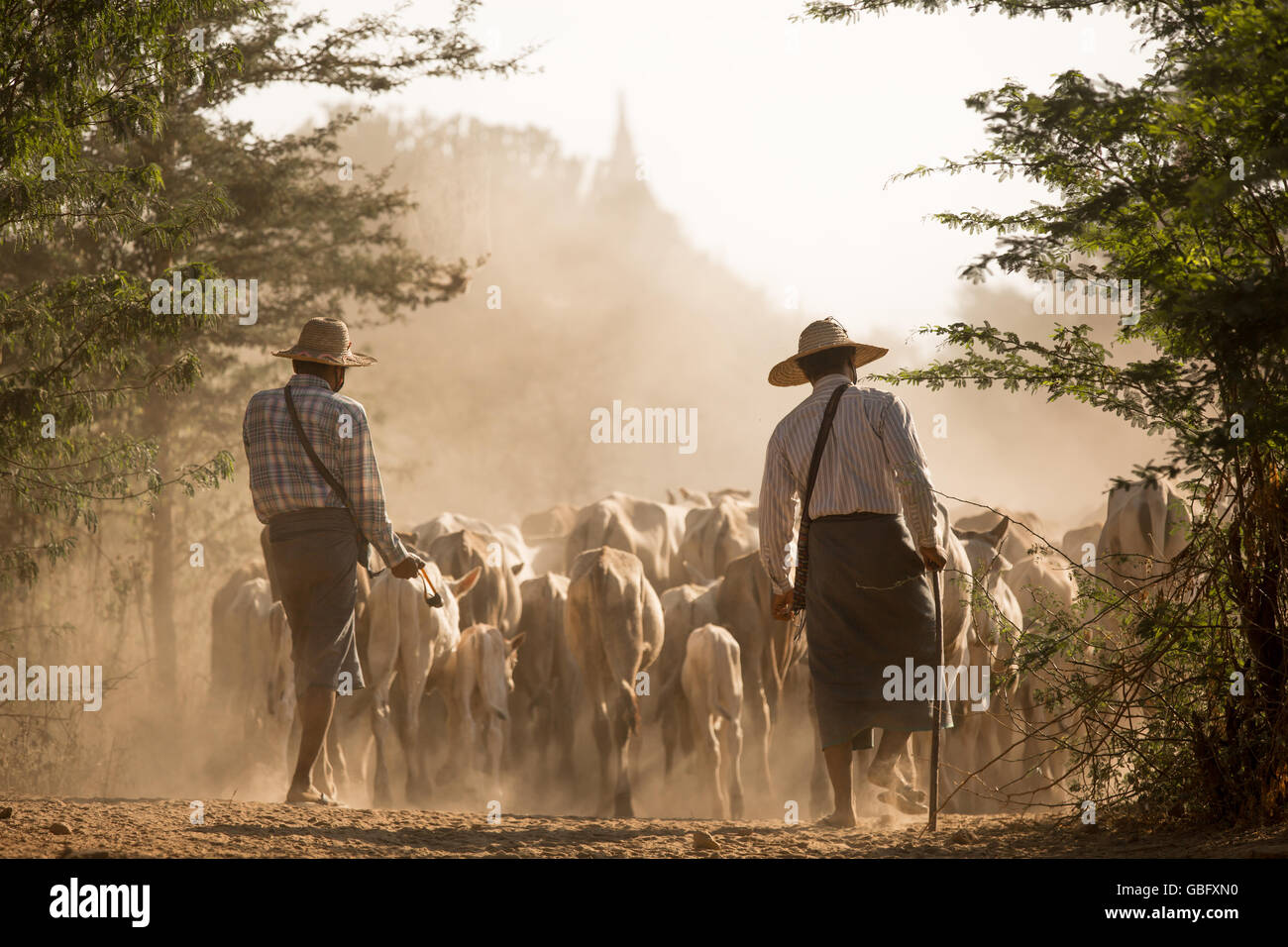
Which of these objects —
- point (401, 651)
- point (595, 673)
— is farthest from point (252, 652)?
point (595, 673)

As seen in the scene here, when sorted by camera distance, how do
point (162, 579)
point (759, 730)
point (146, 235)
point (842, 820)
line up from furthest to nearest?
point (162, 579) → point (759, 730) → point (146, 235) → point (842, 820)

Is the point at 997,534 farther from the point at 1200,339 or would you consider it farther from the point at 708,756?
the point at 1200,339

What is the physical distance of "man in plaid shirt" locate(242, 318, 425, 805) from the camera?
21.6 feet

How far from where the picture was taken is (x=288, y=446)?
6.61m

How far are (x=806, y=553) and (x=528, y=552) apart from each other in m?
11.3

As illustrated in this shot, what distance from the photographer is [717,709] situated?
399 inches

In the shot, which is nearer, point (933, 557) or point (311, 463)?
point (933, 557)

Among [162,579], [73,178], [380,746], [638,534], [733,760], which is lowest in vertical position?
[733,760]

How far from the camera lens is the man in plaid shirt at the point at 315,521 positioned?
6594mm

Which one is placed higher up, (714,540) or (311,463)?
(714,540)

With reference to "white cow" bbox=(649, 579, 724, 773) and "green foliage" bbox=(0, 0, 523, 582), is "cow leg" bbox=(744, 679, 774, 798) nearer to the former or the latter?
"white cow" bbox=(649, 579, 724, 773)

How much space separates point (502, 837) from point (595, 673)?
15.8 ft

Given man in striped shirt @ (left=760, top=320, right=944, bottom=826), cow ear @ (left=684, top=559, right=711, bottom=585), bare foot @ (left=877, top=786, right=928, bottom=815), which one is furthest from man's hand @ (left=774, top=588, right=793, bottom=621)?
cow ear @ (left=684, top=559, right=711, bottom=585)

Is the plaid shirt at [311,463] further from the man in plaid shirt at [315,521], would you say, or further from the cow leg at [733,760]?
the cow leg at [733,760]
